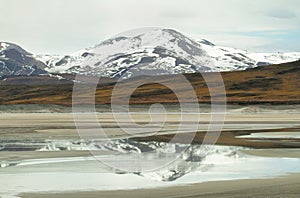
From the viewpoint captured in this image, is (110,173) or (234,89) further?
(234,89)

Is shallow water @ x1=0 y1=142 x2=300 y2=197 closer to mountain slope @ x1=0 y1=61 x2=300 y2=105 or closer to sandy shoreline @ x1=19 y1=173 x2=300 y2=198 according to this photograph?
sandy shoreline @ x1=19 y1=173 x2=300 y2=198

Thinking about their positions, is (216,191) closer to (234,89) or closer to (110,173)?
(110,173)

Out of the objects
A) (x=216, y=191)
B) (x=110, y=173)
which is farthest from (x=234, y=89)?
(x=216, y=191)

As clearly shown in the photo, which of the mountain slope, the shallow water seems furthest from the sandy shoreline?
the mountain slope

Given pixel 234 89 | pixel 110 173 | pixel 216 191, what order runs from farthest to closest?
1. pixel 234 89
2. pixel 110 173
3. pixel 216 191

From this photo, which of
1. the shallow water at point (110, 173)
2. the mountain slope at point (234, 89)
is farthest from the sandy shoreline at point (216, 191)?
the mountain slope at point (234, 89)

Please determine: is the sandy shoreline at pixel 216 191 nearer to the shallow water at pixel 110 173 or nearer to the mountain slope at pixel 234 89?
the shallow water at pixel 110 173

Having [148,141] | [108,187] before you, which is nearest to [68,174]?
[108,187]

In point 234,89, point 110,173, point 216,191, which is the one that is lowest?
point 216,191
